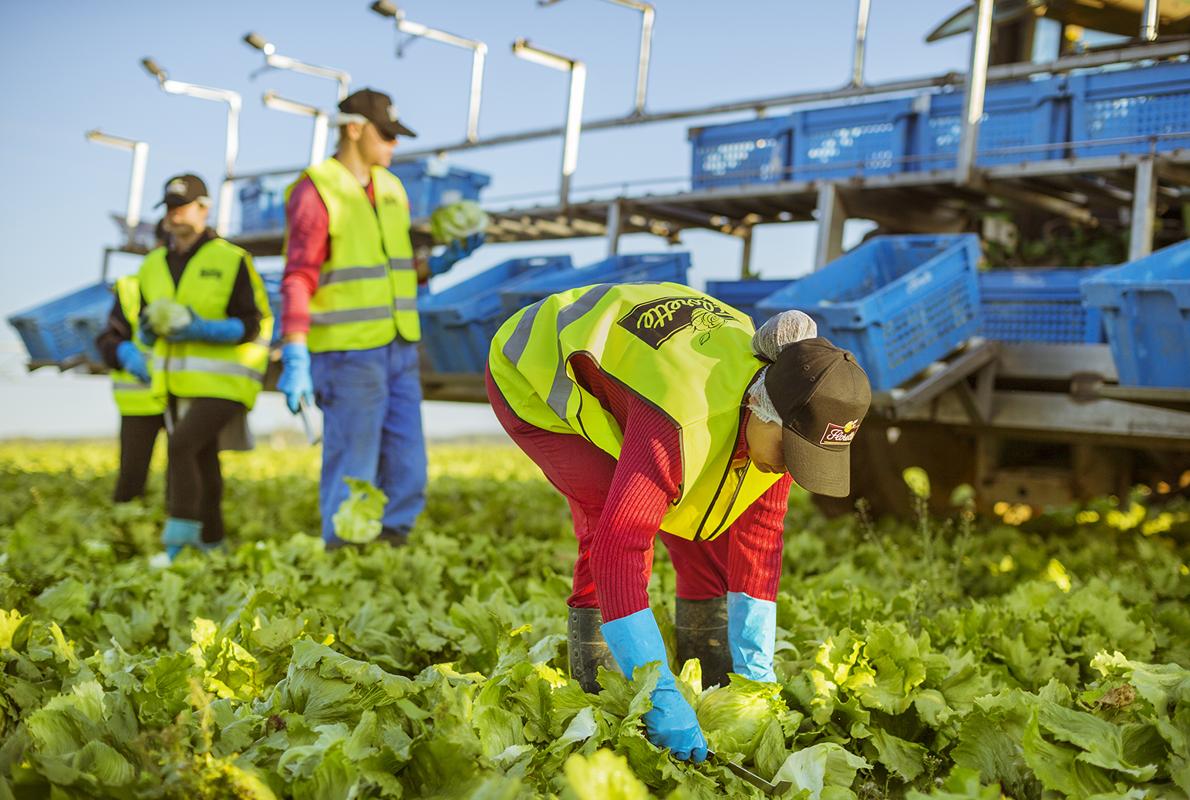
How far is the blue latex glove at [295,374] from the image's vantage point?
4648 mm

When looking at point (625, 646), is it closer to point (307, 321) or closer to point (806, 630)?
point (806, 630)

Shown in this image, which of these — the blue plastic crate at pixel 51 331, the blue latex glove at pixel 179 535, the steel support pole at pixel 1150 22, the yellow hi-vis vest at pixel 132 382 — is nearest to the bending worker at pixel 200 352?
the blue latex glove at pixel 179 535

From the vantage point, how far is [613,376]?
2414 millimetres

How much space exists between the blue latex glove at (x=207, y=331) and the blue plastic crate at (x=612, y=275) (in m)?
1.71

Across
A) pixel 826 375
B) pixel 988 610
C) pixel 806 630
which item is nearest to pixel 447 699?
pixel 826 375

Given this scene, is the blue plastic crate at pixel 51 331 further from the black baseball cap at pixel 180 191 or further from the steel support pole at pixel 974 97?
the steel support pole at pixel 974 97

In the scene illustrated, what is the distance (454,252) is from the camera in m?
5.43

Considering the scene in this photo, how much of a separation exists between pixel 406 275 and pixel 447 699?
3145 mm

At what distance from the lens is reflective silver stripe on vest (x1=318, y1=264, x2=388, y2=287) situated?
4848 millimetres

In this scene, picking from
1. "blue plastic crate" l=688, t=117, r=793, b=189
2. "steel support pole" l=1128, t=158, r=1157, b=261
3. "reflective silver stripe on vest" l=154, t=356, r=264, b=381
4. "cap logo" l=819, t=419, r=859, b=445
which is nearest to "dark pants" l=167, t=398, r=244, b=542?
"reflective silver stripe on vest" l=154, t=356, r=264, b=381

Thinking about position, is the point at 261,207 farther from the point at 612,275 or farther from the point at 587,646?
the point at 587,646

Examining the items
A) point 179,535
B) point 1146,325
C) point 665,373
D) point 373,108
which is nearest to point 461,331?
point 373,108

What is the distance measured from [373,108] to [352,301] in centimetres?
83

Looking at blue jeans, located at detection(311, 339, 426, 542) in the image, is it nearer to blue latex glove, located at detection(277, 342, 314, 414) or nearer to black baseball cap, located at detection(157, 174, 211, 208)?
blue latex glove, located at detection(277, 342, 314, 414)
